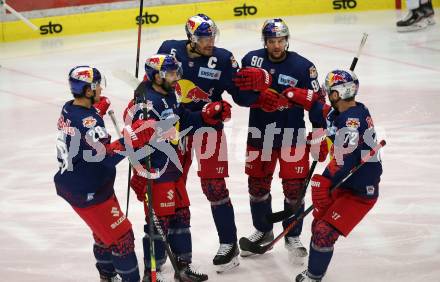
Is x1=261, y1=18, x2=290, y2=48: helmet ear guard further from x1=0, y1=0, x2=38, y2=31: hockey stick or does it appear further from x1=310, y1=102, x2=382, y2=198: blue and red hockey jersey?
x1=0, y1=0, x2=38, y2=31: hockey stick

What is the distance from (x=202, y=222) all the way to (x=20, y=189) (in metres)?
1.60

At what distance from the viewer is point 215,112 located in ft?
17.3

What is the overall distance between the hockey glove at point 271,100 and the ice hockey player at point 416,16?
21.6 feet

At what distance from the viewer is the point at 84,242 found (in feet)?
19.8

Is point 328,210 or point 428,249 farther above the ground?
point 328,210

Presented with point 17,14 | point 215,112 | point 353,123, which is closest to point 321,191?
point 353,123

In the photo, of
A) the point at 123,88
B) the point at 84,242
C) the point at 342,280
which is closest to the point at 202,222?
the point at 84,242

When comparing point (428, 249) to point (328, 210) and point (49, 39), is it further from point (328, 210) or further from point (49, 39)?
point (49, 39)

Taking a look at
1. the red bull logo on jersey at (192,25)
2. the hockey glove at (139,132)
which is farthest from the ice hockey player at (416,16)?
the hockey glove at (139,132)

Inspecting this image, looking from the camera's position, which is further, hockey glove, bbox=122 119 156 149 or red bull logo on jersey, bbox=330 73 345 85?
red bull logo on jersey, bbox=330 73 345 85

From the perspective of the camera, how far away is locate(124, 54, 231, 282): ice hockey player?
492cm

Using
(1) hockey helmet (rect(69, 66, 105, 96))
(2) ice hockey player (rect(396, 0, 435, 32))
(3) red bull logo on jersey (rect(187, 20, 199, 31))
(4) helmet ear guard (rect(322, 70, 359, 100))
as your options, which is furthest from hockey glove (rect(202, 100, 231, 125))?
(2) ice hockey player (rect(396, 0, 435, 32))

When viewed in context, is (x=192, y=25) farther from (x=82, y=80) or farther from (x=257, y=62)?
(x=82, y=80)

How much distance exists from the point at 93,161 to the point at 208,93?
1.01 metres
